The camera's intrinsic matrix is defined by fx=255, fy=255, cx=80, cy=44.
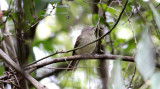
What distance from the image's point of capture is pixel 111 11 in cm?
339

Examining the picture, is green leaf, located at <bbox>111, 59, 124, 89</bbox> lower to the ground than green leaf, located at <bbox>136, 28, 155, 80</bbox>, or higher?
lower

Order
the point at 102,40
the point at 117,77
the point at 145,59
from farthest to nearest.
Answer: the point at 102,40
the point at 117,77
the point at 145,59

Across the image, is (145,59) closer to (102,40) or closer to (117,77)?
(117,77)

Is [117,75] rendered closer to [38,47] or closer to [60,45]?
[38,47]

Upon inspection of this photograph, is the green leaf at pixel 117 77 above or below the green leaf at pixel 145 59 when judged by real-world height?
below

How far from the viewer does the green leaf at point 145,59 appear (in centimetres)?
95

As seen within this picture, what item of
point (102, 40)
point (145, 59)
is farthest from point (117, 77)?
point (102, 40)

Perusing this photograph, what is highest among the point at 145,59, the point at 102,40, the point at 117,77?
the point at 145,59

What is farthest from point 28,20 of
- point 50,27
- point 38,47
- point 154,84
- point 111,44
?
point 50,27

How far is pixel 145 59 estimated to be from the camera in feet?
3.21

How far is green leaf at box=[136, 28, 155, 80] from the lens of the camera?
95 centimetres

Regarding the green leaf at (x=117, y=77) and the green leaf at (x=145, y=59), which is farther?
the green leaf at (x=117, y=77)

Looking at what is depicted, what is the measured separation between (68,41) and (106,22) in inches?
94.7

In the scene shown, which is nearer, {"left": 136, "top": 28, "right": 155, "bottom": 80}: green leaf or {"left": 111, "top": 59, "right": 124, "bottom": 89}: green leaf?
{"left": 136, "top": 28, "right": 155, "bottom": 80}: green leaf
